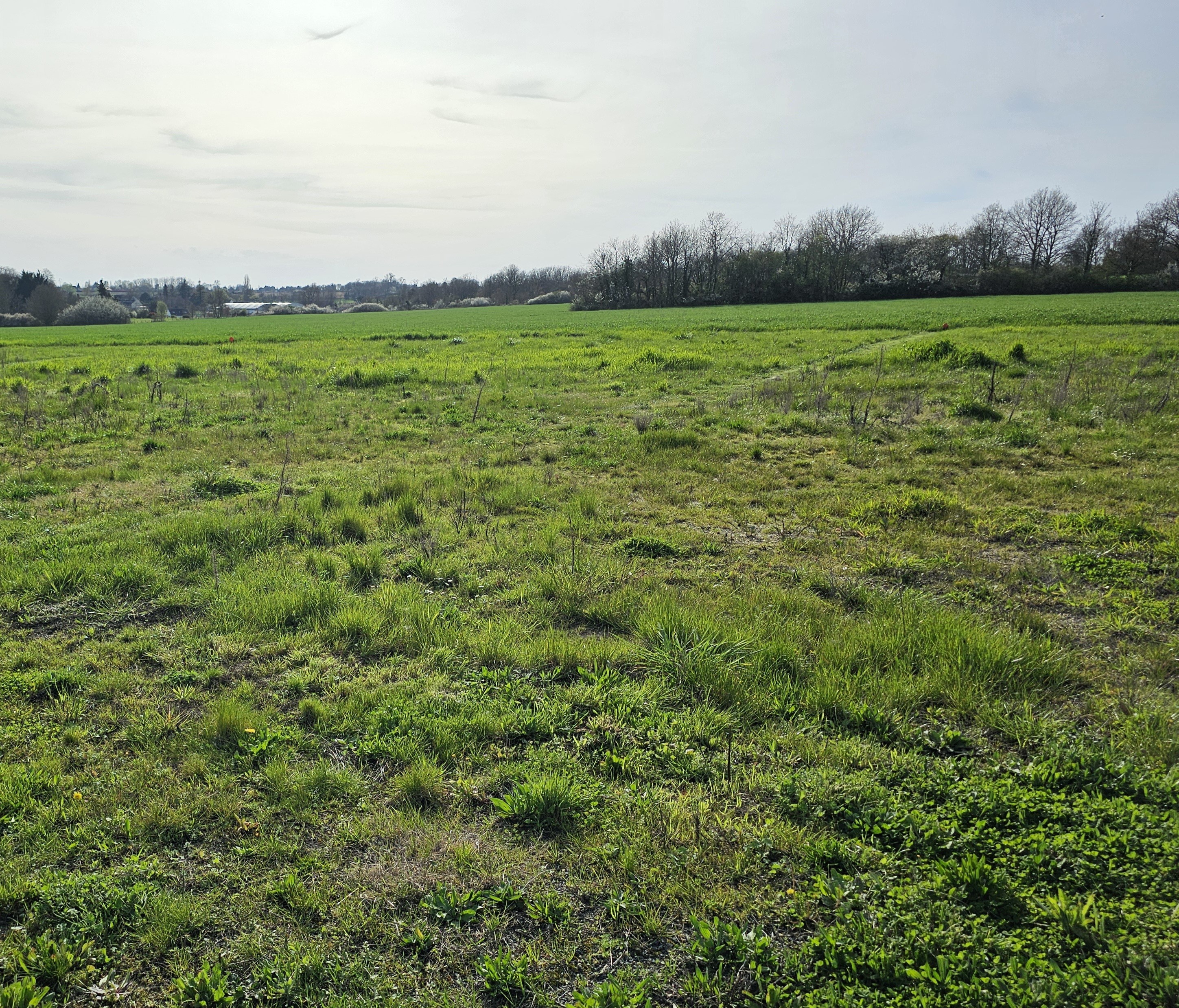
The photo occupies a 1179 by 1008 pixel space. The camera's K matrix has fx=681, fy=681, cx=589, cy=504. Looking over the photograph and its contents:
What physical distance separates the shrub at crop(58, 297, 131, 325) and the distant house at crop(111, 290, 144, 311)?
52.8 metres

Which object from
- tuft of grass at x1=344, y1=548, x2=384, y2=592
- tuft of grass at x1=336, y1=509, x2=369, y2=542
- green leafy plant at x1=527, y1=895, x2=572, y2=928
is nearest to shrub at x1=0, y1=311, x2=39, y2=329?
tuft of grass at x1=336, y1=509, x2=369, y2=542

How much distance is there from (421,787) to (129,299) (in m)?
203

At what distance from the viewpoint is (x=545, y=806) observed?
11.7 ft

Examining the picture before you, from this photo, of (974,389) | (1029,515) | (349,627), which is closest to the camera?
(349,627)

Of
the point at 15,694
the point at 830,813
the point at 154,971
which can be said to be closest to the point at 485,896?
the point at 154,971

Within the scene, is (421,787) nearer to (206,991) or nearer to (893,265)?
(206,991)

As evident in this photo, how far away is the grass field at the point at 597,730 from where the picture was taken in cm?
277

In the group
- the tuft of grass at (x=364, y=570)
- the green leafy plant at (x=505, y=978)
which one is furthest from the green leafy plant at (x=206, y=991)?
the tuft of grass at (x=364, y=570)

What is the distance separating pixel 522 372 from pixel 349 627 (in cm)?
1567

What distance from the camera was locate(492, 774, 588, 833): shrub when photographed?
11.5 ft

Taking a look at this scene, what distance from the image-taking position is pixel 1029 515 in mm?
7672

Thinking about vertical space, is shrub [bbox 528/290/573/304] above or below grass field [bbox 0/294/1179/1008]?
above

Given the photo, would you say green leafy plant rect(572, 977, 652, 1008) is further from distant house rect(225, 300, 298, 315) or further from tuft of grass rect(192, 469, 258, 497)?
distant house rect(225, 300, 298, 315)

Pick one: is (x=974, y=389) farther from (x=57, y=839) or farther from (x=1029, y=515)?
(x=57, y=839)
